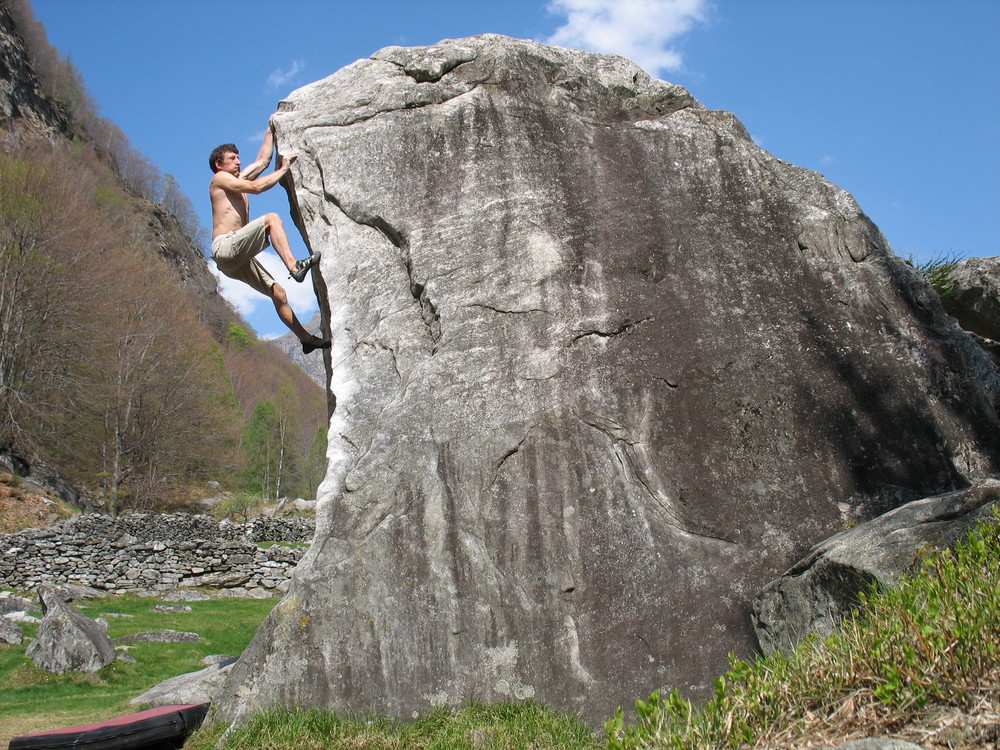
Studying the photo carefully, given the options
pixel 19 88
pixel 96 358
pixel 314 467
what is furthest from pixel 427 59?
pixel 19 88

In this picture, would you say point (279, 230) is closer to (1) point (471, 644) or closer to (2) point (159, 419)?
(1) point (471, 644)

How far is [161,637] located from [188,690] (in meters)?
6.74

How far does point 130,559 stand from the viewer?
61.9ft

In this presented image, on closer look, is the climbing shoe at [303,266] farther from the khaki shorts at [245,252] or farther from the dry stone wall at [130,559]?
the dry stone wall at [130,559]

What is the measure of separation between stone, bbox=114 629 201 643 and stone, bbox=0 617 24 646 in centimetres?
127

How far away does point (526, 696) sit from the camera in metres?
4.60

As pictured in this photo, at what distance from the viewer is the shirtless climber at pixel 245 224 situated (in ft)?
21.8

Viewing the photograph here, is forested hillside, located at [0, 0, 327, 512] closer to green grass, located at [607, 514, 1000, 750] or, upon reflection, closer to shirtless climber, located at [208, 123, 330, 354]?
shirtless climber, located at [208, 123, 330, 354]

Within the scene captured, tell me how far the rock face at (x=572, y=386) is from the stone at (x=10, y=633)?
26.2ft

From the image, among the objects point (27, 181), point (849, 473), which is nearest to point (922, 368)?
point (849, 473)

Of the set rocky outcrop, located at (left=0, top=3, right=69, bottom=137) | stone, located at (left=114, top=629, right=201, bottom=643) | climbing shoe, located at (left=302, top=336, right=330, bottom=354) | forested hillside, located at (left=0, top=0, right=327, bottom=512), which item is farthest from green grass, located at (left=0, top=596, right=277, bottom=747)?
rocky outcrop, located at (left=0, top=3, right=69, bottom=137)

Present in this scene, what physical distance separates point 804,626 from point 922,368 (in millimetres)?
2342

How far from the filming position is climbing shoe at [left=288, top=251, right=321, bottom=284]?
243 inches

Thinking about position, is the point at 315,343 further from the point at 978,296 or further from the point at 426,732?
the point at 978,296
